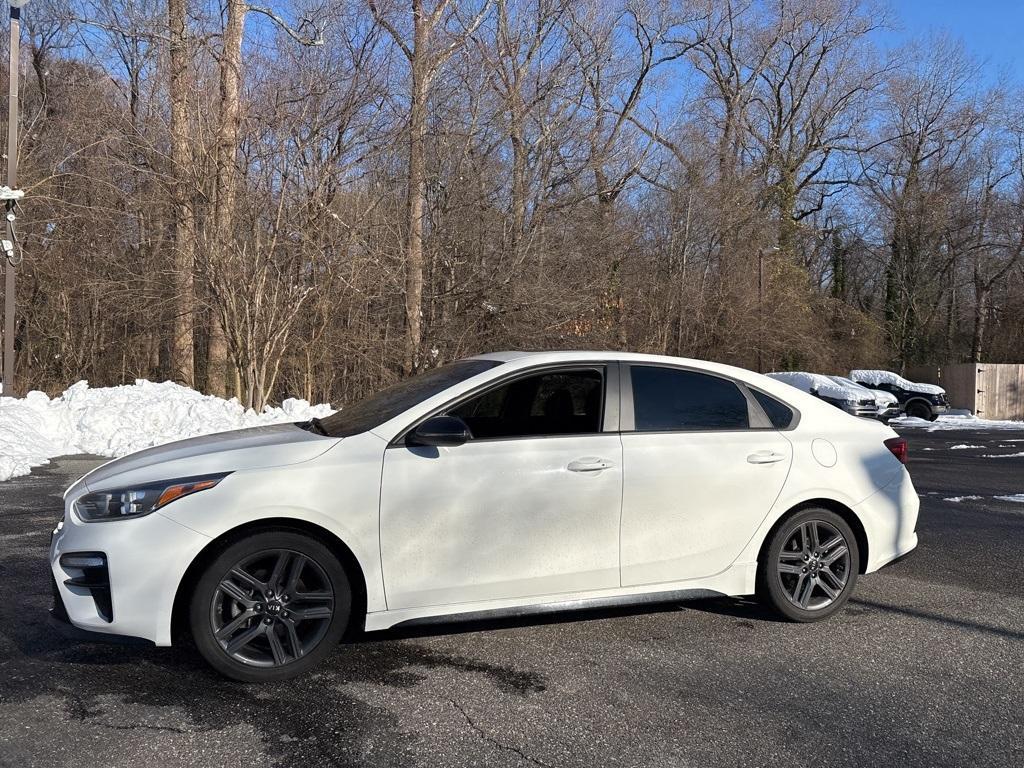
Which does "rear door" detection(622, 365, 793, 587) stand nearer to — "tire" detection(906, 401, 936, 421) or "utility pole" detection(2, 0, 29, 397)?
"utility pole" detection(2, 0, 29, 397)

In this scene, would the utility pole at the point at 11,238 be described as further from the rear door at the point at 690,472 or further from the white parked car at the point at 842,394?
the white parked car at the point at 842,394

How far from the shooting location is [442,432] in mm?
4387

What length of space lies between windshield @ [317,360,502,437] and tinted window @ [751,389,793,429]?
1618 millimetres

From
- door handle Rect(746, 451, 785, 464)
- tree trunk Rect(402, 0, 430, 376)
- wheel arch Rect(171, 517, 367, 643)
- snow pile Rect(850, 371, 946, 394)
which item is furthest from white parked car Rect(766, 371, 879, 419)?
wheel arch Rect(171, 517, 367, 643)

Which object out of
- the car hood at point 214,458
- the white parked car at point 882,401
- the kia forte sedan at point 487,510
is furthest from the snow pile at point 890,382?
the car hood at point 214,458

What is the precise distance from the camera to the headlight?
13.6 ft

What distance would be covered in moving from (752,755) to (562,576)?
4.63ft

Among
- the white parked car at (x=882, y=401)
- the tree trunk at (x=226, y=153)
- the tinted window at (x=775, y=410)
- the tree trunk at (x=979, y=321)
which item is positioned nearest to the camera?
the tinted window at (x=775, y=410)

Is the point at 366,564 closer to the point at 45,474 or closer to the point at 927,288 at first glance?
the point at 45,474

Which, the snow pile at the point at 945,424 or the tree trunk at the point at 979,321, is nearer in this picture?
the snow pile at the point at 945,424

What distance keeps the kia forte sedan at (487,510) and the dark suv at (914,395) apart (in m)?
22.9

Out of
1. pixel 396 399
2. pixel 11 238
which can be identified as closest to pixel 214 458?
pixel 396 399

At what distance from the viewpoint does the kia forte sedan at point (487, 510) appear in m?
4.15

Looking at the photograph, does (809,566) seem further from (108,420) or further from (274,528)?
(108,420)
